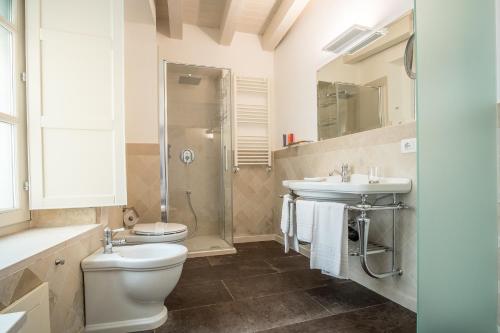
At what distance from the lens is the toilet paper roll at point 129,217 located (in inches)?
102

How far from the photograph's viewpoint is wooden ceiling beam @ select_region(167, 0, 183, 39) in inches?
102

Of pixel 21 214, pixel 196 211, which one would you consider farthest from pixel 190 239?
pixel 21 214

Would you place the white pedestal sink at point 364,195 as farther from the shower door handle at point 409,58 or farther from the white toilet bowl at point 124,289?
the white toilet bowl at point 124,289

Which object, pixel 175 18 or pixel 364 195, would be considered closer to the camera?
pixel 364 195

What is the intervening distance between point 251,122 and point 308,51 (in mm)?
1065

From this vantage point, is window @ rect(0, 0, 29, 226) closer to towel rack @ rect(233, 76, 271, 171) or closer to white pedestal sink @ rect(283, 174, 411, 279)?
white pedestal sink @ rect(283, 174, 411, 279)

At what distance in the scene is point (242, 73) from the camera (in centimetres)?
343

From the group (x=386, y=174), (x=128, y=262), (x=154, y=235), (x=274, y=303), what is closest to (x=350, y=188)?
(x=386, y=174)

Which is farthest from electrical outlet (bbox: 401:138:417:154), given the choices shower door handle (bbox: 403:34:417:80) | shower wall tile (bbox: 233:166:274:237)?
shower wall tile (bbox: 233:166:274:237)

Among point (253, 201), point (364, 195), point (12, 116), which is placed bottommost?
point (253, 201)

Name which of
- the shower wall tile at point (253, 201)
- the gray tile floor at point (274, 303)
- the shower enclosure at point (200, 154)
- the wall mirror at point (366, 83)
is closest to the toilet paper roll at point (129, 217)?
the shower enclosure at point (200, 154)

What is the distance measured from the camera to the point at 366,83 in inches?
82.7

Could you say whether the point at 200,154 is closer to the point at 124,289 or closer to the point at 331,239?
the point at 124,289

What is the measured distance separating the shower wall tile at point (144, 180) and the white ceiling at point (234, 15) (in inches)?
56.2
